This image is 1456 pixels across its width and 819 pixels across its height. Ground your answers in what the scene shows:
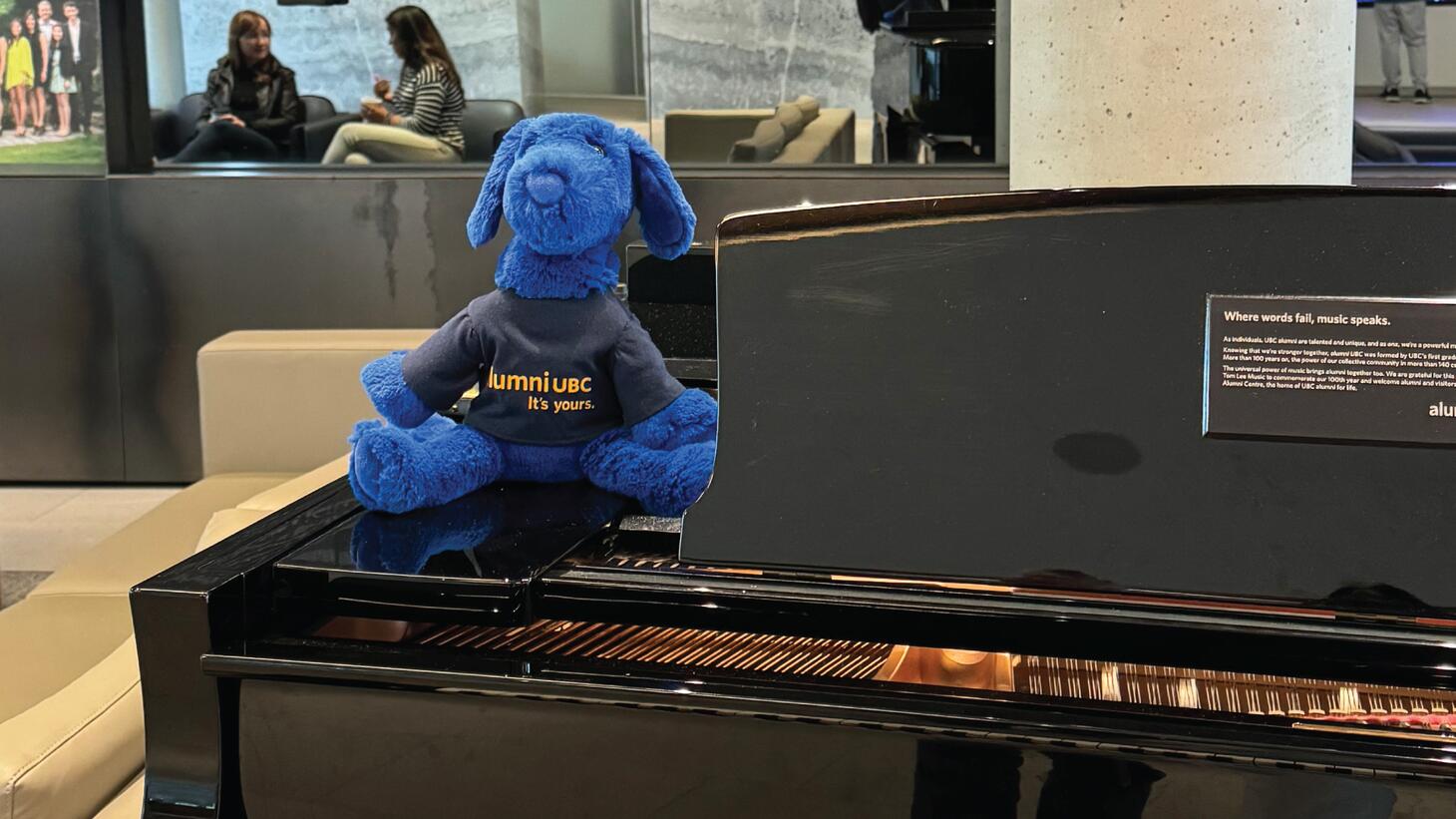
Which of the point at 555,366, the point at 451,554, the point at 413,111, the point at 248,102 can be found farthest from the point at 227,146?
the point at 451,554

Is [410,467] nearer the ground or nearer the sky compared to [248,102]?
nearer the ground

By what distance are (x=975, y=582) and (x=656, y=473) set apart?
16.0 inches

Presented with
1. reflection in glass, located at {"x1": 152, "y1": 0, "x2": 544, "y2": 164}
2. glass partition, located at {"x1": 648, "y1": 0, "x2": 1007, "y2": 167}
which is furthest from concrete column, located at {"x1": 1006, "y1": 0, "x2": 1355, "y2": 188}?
reflection in glass, located at {"x1": 152, "y1": 0, "x2": 544, "y2": 164}

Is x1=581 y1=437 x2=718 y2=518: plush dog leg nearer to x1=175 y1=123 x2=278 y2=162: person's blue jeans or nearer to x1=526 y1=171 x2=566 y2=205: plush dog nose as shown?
x1=526 y1=171 x2=566 y2=205: plush dog nose

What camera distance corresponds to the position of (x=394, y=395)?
4.71ft

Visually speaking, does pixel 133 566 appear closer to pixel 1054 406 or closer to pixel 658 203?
pixel 658 203

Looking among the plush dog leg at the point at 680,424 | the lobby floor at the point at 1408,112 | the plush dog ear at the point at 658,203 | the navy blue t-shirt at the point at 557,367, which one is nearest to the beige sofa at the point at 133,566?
the navy blue t-shirt at the point at 557,367

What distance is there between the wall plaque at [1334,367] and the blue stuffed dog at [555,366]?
0.53 m

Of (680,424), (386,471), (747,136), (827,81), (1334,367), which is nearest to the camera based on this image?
(1334,367)

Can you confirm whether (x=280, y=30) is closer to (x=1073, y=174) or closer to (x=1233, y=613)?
(x=1073, y=174)

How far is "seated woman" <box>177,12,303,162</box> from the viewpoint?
4516mm

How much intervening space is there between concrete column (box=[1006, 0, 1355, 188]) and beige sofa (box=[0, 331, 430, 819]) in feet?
4.57

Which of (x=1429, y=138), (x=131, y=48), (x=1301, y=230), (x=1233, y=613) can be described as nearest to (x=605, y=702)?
(x=1233, y=613)

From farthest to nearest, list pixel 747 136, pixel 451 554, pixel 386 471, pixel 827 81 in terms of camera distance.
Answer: pixel 747 136, pixel 827 81, pixel 386 471, pixel 451 554
